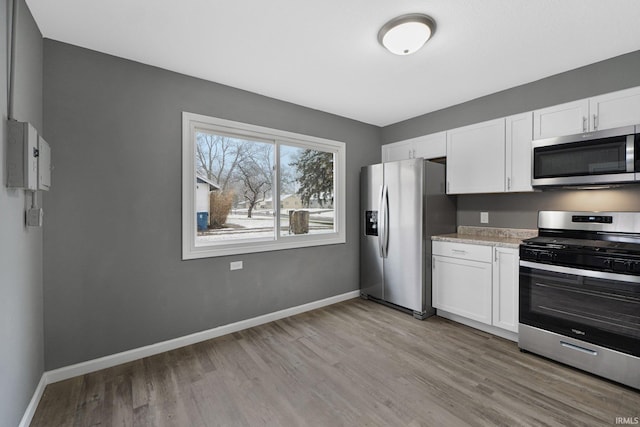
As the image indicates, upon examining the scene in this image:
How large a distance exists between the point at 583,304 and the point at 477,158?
1.65 meters

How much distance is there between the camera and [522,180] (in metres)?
2.79

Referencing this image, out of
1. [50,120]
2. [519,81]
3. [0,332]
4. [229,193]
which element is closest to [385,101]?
[519,81]

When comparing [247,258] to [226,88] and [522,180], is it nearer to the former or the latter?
[226,88]

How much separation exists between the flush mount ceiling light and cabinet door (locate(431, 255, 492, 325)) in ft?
6.95

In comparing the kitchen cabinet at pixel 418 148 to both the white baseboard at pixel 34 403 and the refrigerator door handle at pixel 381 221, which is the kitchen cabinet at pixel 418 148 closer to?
the refrigerator door handle at pixel 381 221

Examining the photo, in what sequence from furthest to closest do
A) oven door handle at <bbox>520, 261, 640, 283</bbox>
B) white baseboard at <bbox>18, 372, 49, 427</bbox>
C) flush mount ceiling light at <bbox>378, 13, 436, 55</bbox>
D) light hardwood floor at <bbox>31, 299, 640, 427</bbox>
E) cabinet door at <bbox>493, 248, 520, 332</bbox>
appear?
1. cabinet door at <bbox>493, 248, 520, 332</bbox>
2. oven door handle at <bbox>520, 261, 640, 283</bbox>
3. flush mount ceiling light at <bbox>378, 13, 436, 55</bbox>
4. light hardwood floor at <bbox>31, 299, 640, 427</bbox>
5. white baseboard at <bbox>18, 372, 49, 427</bbox>

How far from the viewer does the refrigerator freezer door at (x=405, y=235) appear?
3201mm

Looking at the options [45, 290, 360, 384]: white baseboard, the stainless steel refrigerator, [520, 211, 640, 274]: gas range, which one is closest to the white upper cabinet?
the stainless steel refrigerator

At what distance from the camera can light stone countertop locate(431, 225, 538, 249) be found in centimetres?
274

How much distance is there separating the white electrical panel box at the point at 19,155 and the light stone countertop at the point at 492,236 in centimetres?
337

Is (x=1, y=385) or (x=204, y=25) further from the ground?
(x=204, y=25)

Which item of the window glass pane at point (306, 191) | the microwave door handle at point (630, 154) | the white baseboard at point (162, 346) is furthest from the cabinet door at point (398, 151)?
the white baseboard at point (162, 346)

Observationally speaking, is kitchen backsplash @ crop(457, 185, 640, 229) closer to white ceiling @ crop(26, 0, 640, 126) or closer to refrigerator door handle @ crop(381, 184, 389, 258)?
refrigerator door handle @ crop(381, 184, 389, 258)

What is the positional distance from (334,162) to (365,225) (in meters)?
0.95
